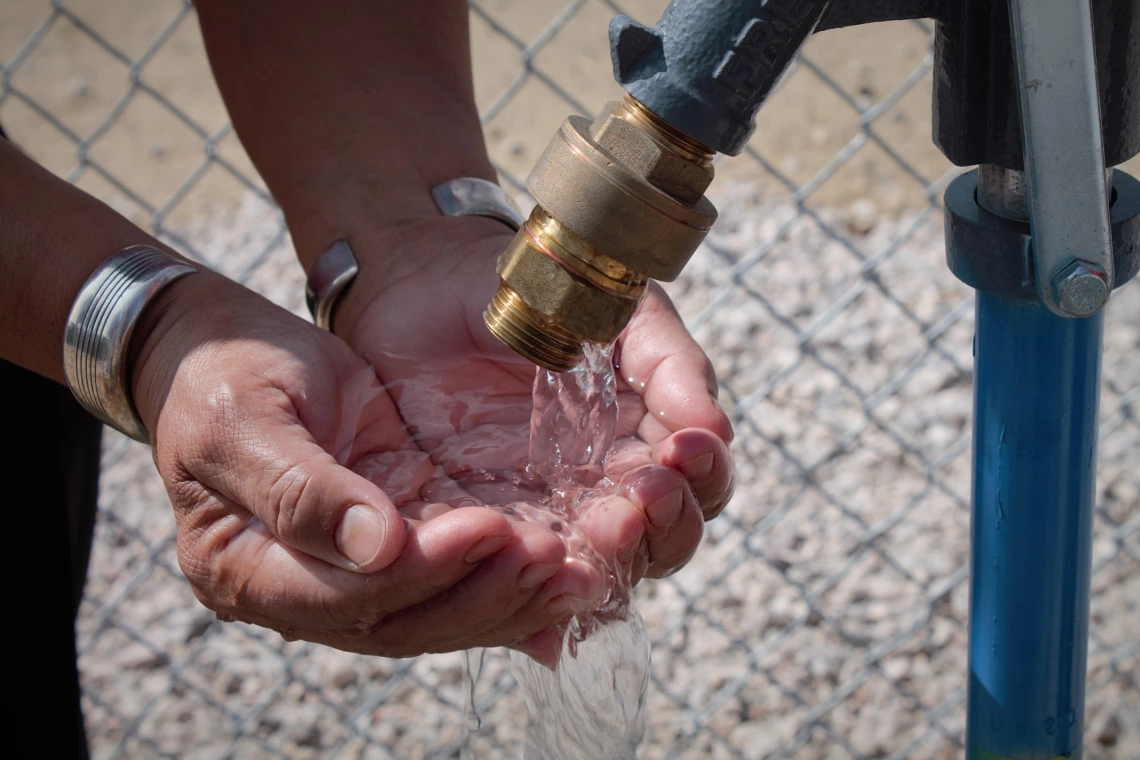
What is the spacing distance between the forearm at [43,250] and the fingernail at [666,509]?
0.53m

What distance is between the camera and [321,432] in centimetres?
101

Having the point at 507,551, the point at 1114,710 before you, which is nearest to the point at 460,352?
the point at 507,551

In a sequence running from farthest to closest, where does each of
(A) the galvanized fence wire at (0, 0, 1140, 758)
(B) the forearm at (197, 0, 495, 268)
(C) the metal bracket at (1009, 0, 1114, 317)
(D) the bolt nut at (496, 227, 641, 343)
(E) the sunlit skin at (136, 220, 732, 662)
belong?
(A) the galvanized fence wire at (0, 0, 1140, 758) → (B) the forearm at (197, 0, 495, 268) → (E) the sunlit skin at (136, 220, 732, 662) → (D) the bolt nut at (496, 227, 641, 343) → (C) the metal bracket at (1009, 0, 1114, 317)

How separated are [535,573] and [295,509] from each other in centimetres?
19

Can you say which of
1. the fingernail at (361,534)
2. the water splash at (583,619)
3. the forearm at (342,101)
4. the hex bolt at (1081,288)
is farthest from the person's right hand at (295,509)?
the hex bolt at (1081,288)

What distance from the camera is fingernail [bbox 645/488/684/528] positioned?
923mm

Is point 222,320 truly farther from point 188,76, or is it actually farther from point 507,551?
point 188,76

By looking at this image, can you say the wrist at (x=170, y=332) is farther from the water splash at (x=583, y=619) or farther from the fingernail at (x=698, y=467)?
the fingernail at (x=698, y=467)

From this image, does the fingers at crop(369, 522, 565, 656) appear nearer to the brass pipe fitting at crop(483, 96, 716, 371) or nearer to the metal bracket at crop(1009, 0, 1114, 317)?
the brass pipe fitting at crop(483, 96, 716, 371)

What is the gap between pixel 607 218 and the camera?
68cm

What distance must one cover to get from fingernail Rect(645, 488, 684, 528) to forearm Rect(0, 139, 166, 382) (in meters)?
0.53

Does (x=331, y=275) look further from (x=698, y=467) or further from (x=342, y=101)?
(x=698, y=467)

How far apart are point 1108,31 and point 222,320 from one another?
28.5 inches

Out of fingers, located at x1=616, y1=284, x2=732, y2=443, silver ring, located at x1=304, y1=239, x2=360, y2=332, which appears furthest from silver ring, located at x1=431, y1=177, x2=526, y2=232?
fingers, located at x1=616, y1=284, x2=732, y2=443
